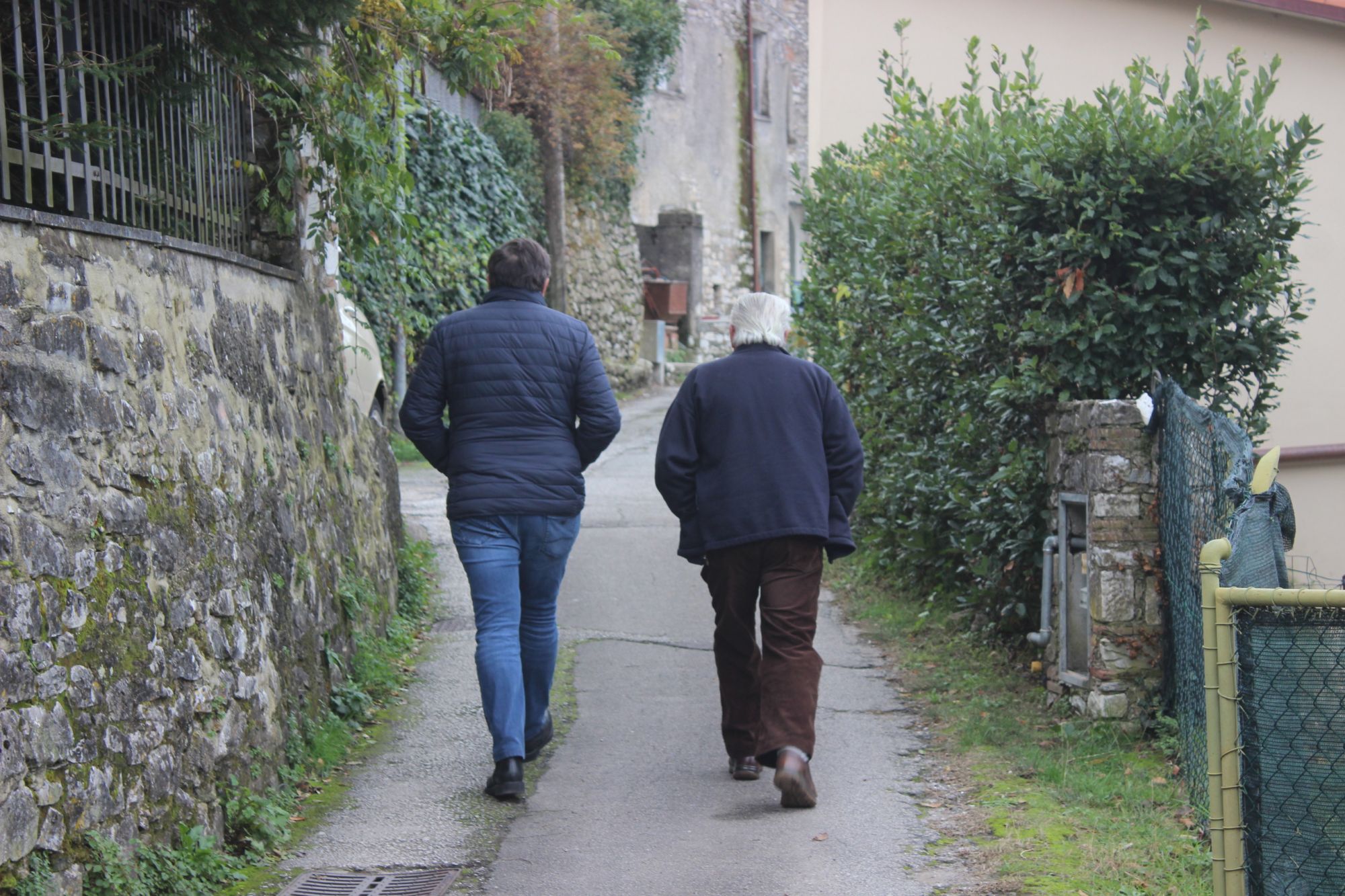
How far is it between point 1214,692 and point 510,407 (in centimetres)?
253

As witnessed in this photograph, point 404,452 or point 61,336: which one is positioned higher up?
point 61,336

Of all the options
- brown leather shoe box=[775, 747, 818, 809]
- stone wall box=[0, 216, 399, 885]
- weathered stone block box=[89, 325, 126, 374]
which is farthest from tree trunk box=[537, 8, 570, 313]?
weathered stone block box=[89, 325, 126, 374]

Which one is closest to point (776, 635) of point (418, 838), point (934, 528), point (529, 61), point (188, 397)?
point (418, 838)

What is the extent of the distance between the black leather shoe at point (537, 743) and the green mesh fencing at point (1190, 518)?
2.29m

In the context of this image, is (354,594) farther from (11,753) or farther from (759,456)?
(11,753)

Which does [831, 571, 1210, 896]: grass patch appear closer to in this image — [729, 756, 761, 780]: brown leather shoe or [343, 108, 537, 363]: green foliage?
[729, 756, 761, 780]: brown leather shoe

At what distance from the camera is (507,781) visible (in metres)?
4.71

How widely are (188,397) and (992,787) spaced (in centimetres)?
299

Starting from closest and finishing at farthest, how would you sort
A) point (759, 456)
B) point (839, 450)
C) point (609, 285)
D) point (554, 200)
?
1. point (759, 456)
2. point (839, 450)
3. point (554, 200)
4. point (609, 285)

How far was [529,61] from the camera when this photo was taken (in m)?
17.8

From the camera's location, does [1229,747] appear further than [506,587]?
No

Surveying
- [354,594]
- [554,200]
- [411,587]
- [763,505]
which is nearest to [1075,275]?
[763,505]

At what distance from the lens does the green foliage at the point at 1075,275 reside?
5.46 meters

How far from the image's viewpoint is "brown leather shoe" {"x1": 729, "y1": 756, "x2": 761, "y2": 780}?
493 cm
